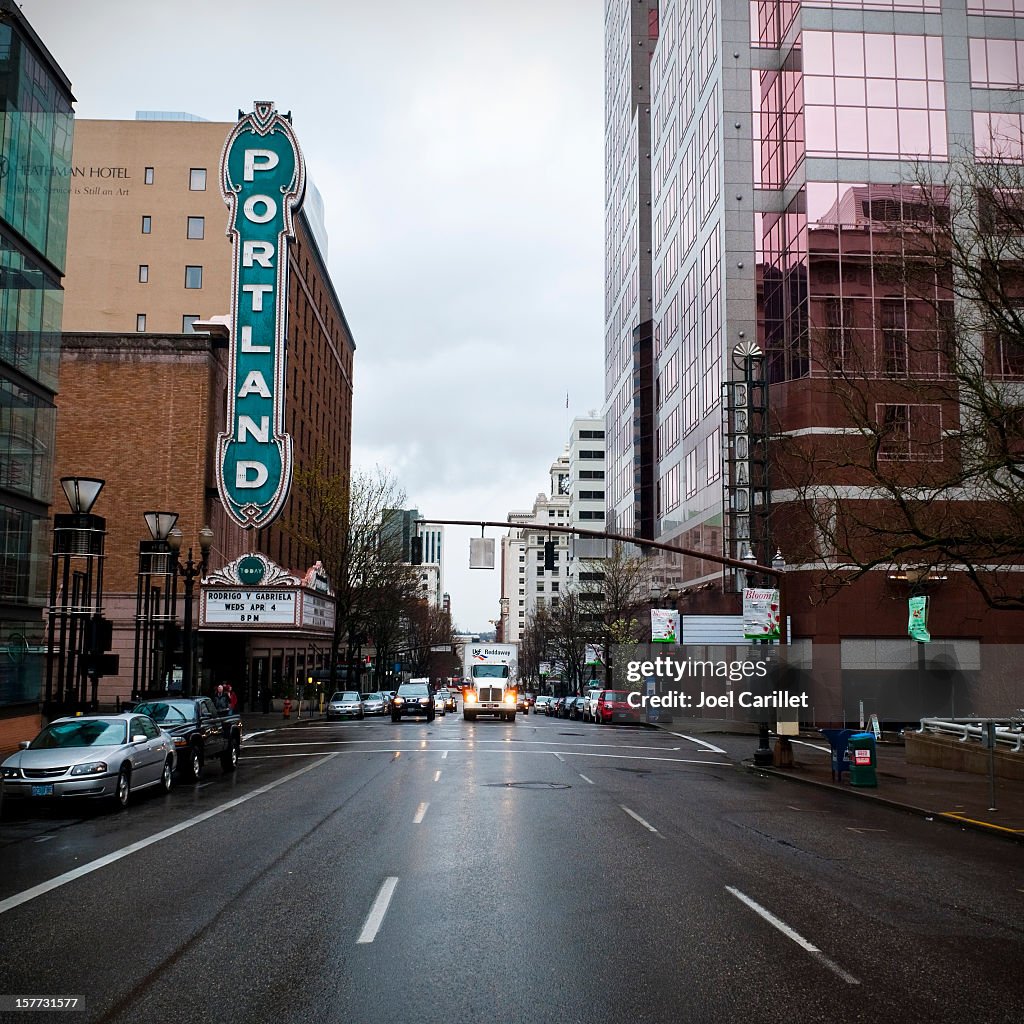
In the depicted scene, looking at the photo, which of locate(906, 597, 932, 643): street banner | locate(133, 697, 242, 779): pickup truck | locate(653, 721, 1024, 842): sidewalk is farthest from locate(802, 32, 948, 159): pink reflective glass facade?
locate(133, 697, 242, 779): pickup truck

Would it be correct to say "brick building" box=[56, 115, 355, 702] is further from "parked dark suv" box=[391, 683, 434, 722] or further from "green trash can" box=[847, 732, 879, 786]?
"green trash can" box=[847, 732, 879, 786]

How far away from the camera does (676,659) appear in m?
60.6

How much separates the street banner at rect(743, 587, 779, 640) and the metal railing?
18.3ft

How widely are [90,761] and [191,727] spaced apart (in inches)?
228

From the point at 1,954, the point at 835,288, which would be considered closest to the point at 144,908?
the point at 1,954

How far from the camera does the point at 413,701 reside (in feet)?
193

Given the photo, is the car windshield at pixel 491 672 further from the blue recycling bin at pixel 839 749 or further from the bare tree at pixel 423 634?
the bare tree at pixel 423 634

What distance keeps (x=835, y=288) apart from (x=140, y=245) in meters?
40.8

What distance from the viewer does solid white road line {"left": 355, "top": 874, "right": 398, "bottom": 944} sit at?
9.17 meters

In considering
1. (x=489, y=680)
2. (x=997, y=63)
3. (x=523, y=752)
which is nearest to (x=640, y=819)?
(x=523, y=752)

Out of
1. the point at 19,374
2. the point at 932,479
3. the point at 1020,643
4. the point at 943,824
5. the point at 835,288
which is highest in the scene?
the point at 835,288

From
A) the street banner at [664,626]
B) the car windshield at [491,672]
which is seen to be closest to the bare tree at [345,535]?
the car windshield at [491,672]

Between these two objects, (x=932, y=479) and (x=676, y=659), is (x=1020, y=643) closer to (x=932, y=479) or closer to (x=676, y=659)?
(x=676, y=659)

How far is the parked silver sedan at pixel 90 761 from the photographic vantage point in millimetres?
17406
